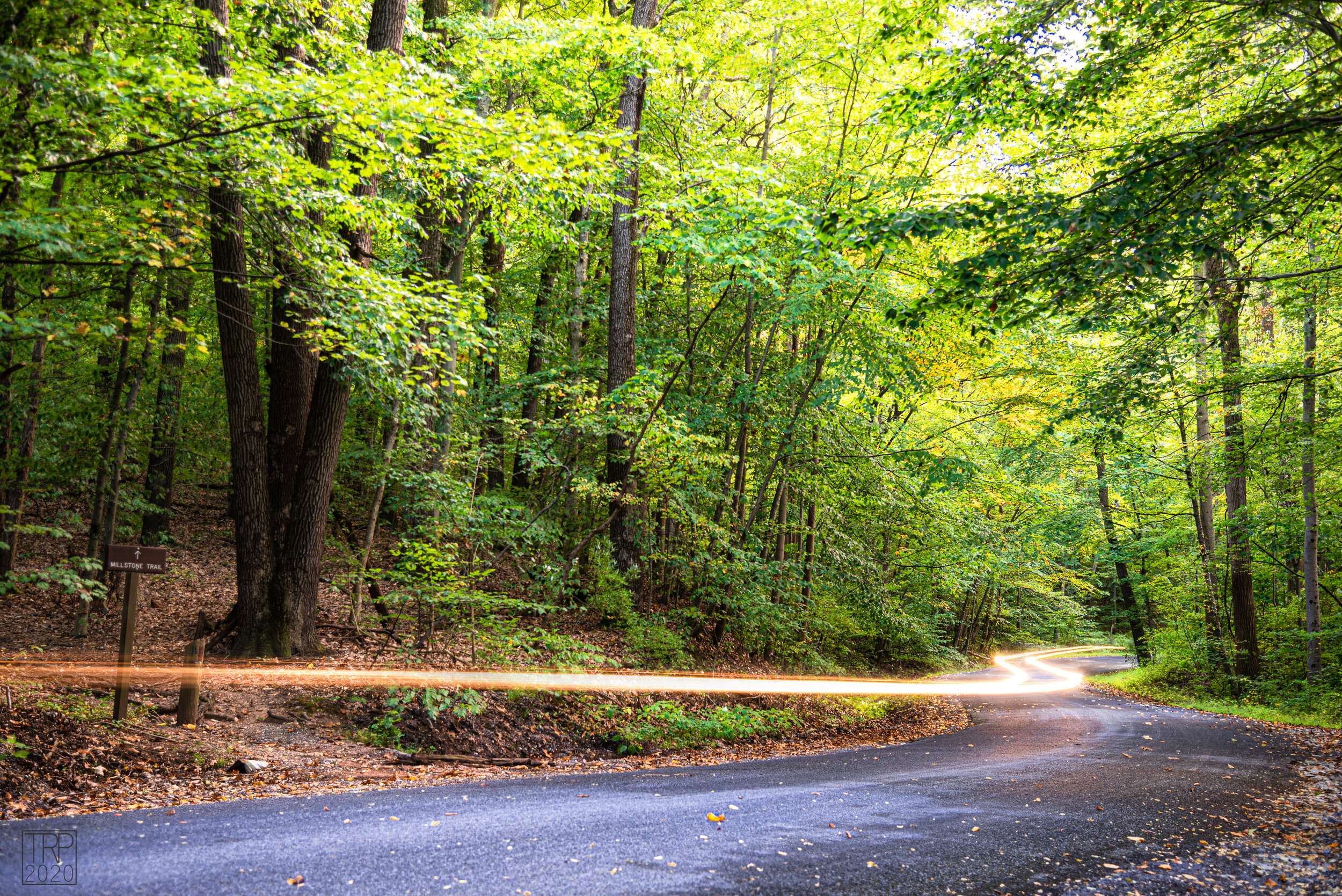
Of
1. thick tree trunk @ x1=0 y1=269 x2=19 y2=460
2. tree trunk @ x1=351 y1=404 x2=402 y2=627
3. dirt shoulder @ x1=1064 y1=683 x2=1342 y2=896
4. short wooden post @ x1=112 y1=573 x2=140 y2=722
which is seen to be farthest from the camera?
tree trunk @ x1=351 y1=404 x2=402 y2=627

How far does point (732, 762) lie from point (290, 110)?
7.73m

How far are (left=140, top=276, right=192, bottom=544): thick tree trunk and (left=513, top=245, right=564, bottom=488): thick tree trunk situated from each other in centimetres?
537

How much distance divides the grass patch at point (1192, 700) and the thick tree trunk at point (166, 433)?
61.0 ft

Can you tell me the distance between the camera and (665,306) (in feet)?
52.3

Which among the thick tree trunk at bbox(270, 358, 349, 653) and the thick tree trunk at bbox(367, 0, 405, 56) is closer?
the thick tree trunk at bbox(270, 358, 349, 653)

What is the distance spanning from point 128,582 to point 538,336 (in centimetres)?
895

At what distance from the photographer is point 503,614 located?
11406mm

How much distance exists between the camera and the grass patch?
1254 cm

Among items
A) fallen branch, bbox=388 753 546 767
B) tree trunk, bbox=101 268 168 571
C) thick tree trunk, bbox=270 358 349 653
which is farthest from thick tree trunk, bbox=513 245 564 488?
fallen branch, bbox=388 753 546 767

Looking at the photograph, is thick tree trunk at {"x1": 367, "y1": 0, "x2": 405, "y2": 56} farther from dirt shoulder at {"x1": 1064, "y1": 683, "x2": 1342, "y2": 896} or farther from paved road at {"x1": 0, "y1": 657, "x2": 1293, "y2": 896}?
dirt shoulder at {"x1": 1064, "y1": 683, "x2": 1342, "y2": 896}

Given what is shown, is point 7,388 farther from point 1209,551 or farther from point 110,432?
point 1209,551

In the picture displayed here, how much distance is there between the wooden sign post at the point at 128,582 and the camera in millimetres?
6398

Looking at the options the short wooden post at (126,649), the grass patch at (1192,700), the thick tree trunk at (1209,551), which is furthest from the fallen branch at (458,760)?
the thick tree trunk at (1209,551)

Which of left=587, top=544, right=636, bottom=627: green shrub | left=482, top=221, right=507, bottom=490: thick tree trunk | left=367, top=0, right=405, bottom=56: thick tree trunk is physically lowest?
left=587, top=544, right=636, bottom=627: green shrub
